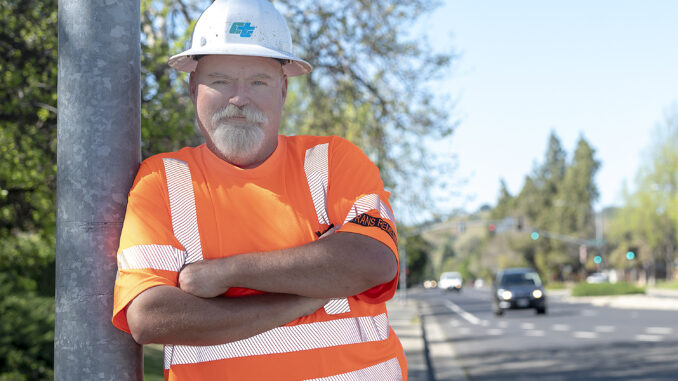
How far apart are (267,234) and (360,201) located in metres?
0.27

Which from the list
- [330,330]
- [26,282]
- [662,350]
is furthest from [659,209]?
[330,330]

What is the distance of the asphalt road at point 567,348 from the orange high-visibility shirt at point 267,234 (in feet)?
32.6

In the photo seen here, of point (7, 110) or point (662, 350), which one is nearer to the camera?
point (7, 110)

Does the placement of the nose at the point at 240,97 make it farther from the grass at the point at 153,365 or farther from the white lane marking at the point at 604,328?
the white lane marking at the point at 604,328

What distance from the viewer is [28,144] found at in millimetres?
7090

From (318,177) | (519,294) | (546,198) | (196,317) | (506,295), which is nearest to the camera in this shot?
(196,317)

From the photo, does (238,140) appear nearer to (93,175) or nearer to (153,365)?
(93,175)

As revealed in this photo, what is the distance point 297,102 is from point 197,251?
15.8 meters

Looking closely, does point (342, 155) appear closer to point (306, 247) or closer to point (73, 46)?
point (306, 247)

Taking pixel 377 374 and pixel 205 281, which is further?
pixel 377 374

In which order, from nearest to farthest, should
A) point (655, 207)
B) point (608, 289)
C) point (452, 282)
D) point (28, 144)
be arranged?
point (28, 144) → point (608, 289) → point (655, 207) → point (452, 282)

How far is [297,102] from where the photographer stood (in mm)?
17766

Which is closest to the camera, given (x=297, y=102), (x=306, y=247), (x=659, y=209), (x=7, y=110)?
(x=306, y=247)

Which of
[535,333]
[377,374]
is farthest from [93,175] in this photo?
[535,333]
